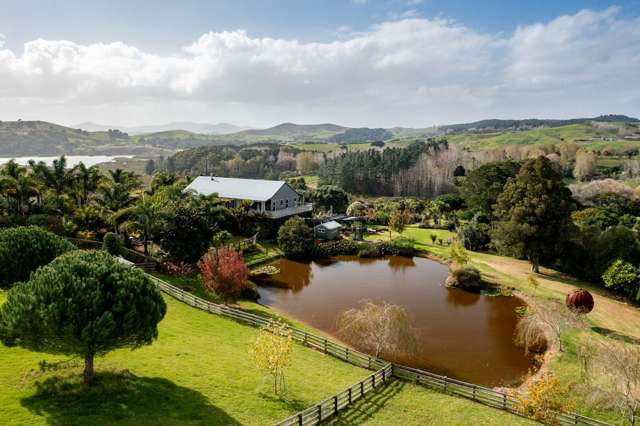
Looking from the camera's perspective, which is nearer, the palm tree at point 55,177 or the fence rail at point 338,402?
the fence rail at point 338,402

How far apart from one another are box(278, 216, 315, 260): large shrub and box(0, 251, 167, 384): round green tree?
28.5 m

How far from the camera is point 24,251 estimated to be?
2223cm

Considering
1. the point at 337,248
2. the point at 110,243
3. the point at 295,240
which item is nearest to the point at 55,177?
the point at 110,243

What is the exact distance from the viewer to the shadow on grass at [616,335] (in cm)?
2585

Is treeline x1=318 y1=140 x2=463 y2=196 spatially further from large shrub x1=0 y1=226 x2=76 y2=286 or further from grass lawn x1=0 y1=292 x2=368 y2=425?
large shrub x1=0 y1=226 x2=76 y2=286

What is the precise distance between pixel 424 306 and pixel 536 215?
1493 cm

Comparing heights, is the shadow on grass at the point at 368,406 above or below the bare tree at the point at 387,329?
below

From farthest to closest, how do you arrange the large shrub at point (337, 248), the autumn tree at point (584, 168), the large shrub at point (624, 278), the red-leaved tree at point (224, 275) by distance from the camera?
the autumn tree at point (584, 168), the large shrub at point (337, 248), the large shrub at point (624, 278), the red-leaved tree at point (224, 275)

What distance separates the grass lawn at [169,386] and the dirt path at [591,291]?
62.6 feet

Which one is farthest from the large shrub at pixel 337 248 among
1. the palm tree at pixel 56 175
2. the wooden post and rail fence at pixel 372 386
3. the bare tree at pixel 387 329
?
the palm tree at pixel 56 175

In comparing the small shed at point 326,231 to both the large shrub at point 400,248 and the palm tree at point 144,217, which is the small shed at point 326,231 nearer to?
the large shrub at point 400,248

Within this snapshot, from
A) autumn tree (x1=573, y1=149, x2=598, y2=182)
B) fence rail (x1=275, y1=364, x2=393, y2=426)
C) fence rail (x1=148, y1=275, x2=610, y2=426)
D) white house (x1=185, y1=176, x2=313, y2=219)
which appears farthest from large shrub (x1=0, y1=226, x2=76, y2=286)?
autumn tree (x1=573, y1=149, x2=598, y2=182)

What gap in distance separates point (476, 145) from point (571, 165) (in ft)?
228

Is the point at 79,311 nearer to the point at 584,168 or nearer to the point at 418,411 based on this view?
the point at 418,411
